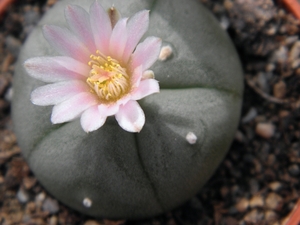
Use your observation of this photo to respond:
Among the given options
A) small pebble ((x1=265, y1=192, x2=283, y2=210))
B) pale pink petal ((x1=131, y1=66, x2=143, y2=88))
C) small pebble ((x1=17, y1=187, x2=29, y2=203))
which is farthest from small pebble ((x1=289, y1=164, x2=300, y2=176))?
small pebble ((x1=17, y1=187, x2=29, y2=203))

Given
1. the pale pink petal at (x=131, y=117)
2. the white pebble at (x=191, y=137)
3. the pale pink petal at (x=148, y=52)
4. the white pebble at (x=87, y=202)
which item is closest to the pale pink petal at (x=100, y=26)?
the pale pink petal at (x=148, y=52)

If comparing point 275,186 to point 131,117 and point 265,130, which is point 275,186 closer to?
point 265,130

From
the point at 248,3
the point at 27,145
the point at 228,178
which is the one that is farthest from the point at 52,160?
the point at 248,3

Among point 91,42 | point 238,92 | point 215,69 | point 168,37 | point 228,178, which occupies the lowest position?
point 228,178

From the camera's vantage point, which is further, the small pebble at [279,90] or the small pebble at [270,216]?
the small pebble at [279,90]

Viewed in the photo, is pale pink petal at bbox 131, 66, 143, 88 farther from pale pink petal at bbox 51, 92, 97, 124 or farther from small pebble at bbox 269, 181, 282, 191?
small pebble at bbox 269, 181, 282, 191

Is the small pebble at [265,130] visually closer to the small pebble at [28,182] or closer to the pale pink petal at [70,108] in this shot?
the pale pink petal at [70,108]

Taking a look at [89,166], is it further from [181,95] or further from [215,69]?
[215,69]
